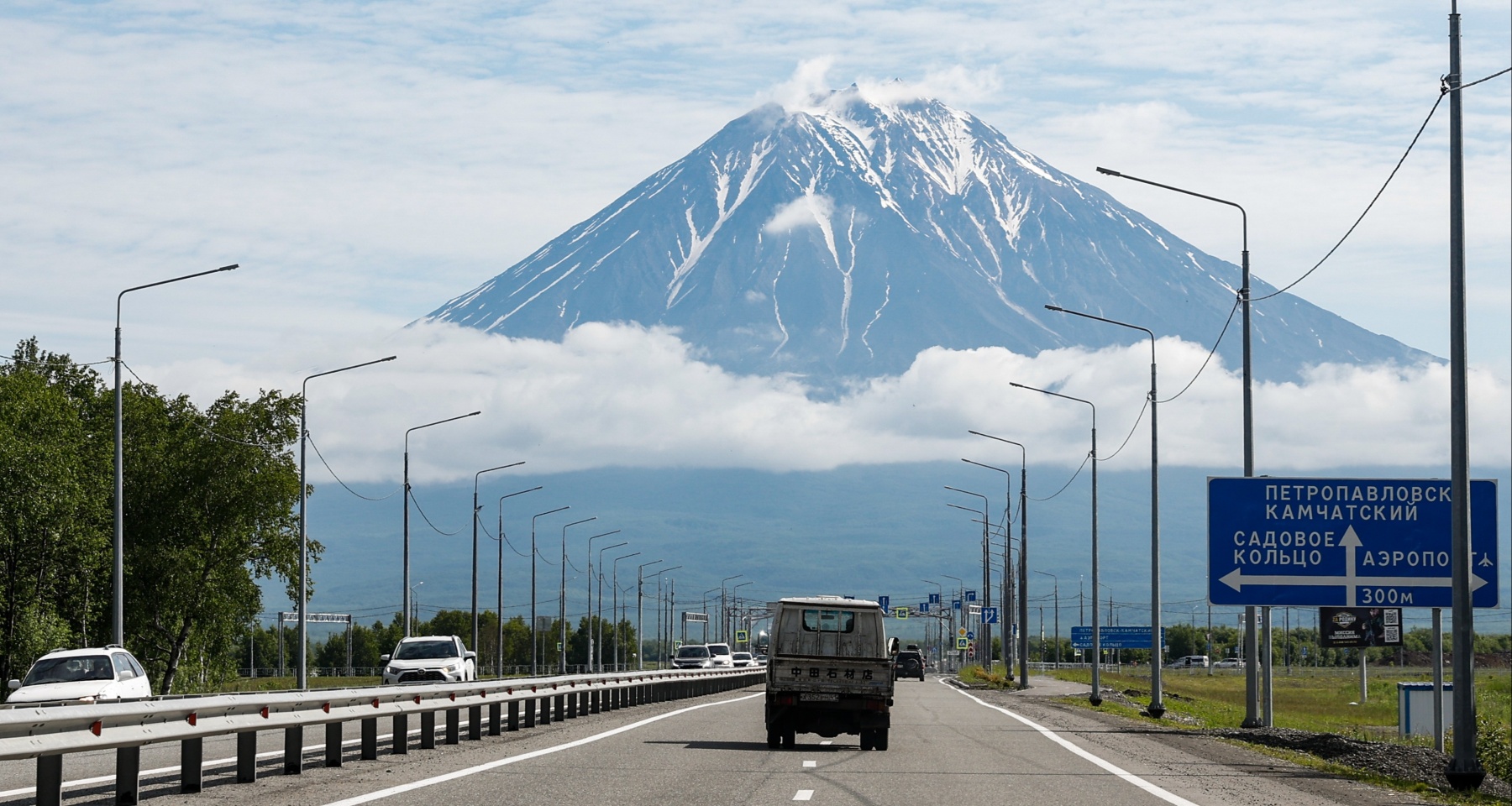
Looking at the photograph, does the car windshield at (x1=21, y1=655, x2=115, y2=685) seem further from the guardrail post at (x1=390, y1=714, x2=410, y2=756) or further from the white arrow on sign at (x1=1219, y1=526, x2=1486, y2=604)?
the white arrow on sign at (x1=1219, y1=526, x2=1486, y2=604)

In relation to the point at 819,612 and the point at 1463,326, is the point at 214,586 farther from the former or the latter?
the point at 1463,326

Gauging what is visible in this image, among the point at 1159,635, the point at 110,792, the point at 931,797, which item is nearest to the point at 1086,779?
the point at 931,797

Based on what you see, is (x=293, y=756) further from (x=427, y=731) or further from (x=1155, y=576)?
(x=1155, y=576)

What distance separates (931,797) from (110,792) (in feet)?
23.8

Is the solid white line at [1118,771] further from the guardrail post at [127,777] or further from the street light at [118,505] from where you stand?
the street light at [118,505]

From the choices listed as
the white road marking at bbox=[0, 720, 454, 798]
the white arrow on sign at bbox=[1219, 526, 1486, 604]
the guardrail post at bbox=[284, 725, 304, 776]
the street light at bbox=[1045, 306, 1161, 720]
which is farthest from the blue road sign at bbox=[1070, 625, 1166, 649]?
the guardrail post at bbox=[284, 725, 304, 776]

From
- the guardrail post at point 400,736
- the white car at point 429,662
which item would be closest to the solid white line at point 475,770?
the guardrail post at point 400,736

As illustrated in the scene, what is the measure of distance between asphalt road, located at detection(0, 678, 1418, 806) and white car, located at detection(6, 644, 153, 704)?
15.8ft

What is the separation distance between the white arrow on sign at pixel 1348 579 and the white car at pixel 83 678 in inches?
715

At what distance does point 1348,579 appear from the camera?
30.3 metres

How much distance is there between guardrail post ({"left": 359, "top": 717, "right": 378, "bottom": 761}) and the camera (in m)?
22.0

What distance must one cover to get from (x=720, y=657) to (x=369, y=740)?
6919cm

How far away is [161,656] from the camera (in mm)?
78688

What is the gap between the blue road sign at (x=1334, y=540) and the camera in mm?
29281
